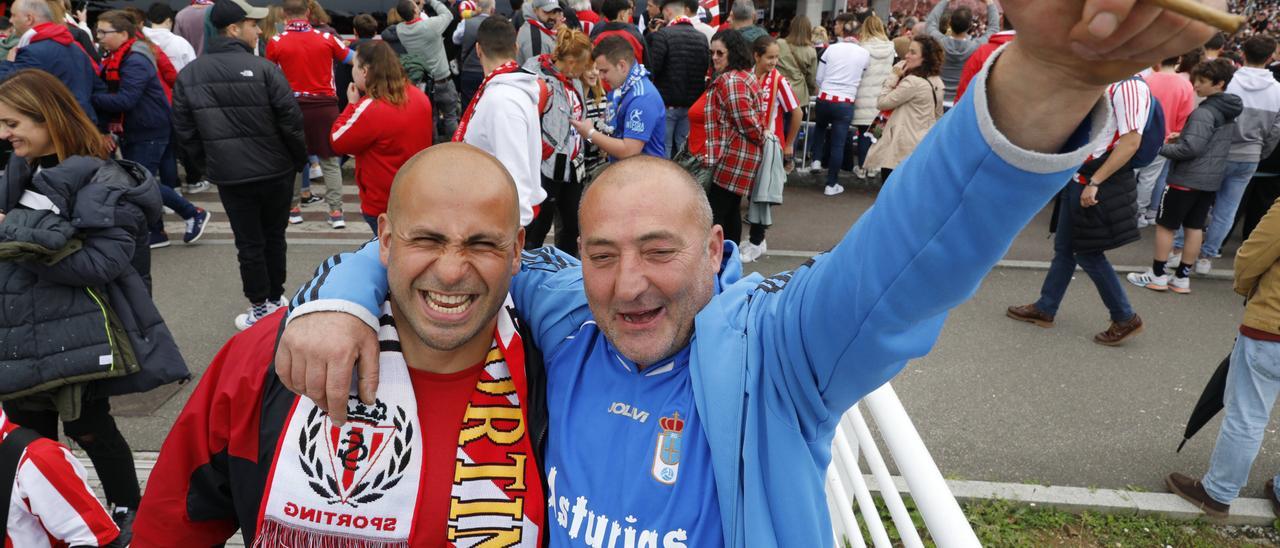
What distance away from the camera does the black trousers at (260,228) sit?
500cm

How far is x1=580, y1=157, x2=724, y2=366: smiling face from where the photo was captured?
5.26ft

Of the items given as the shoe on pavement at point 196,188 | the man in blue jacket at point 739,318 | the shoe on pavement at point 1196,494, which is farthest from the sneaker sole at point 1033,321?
the shoe on pavement at point 196,188

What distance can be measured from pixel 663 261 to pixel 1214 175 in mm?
6198

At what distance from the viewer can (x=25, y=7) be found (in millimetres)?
6215

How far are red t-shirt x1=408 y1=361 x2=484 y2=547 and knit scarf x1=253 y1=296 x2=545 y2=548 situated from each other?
18 millimetres

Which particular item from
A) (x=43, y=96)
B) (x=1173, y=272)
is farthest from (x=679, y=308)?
(x=1173, y=272)

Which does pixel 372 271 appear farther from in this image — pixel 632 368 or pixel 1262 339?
pixel 1262 339

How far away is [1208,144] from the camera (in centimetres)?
595

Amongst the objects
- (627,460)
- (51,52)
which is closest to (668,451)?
(627,460)

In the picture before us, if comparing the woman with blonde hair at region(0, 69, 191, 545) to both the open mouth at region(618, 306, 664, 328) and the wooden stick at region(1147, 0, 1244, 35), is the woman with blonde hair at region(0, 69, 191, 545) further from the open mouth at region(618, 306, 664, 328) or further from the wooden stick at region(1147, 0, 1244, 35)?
the wooden stick at region(1147, 0, 1244, 35)

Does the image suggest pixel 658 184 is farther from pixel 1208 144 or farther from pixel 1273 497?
pixel 1208 144

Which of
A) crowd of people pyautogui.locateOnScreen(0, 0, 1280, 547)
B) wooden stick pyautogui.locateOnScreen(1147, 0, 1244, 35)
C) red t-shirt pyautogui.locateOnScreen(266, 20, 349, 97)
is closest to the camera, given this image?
wooden stick pyautogui.locateOnScreen(1147, 0, 1244, 35)

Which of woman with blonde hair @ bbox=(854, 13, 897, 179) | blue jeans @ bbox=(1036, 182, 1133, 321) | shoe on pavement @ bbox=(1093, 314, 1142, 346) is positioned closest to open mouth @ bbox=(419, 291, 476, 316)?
blue jeans @ bbox=(1036, 182, 1133, 321)

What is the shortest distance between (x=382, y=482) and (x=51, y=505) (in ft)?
4.02
